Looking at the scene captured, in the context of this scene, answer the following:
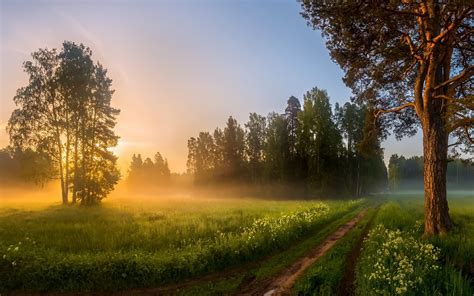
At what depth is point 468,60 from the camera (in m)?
15.2

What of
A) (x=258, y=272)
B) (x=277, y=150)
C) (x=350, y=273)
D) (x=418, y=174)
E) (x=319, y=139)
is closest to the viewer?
(x=350, y=273)

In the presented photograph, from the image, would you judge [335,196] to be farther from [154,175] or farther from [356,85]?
[154,175]

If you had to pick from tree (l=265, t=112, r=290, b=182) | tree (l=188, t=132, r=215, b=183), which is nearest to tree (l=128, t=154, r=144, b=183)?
tree (l=188, t=132, r=215, b=183)

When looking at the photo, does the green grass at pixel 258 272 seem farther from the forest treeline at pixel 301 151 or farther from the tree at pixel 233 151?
the tree at pixel 233 151

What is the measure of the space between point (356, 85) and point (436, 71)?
3.63m

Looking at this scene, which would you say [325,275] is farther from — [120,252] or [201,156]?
[201,156]

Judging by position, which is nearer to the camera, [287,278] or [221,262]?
[287,278]

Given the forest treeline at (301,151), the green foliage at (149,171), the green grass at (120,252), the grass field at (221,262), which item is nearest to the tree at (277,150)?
the forest treeline at (301,151)

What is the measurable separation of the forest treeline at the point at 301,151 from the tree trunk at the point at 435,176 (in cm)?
3756

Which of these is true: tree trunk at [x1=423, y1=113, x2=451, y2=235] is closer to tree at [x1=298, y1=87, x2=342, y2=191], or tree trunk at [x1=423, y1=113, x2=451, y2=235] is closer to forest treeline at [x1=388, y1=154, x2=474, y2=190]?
tree at [x1=298, y1=87, x2=342, y2=191]

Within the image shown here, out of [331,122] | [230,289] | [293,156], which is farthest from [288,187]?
[230,289]

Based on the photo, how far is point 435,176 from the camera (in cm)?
1262

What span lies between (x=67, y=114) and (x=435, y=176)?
33397mm

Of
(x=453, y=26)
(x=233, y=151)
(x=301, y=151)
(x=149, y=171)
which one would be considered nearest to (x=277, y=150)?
(x=301, y=151)
